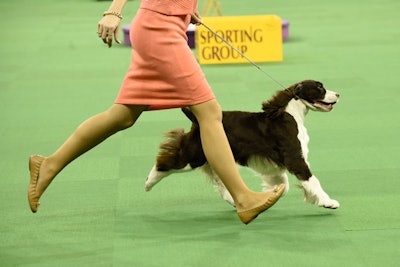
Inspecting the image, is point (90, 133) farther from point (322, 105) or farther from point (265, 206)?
point (322, 105)

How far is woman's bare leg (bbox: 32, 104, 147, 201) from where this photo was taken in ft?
12.8

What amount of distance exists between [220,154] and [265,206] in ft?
0.94

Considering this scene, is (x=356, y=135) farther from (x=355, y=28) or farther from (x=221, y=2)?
(x=221, y=2)

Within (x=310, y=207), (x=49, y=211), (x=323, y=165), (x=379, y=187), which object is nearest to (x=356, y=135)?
(x=323, y=165)

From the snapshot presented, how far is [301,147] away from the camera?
166 inches

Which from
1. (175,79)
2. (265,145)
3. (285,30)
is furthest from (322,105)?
(285,30)

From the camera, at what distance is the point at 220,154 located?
3736 mm

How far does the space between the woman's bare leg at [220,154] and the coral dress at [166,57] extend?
53 millimetres

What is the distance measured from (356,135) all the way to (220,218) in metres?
2.02

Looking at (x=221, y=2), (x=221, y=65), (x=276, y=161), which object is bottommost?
(x=221, y=2)

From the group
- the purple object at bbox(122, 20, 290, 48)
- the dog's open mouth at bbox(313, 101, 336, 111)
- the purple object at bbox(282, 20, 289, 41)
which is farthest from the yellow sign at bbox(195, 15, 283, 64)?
the dog's open mouth at bbox(313, 101, 336, 111)

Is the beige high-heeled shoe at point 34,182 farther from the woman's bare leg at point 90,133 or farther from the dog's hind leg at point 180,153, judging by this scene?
the dog's hind leg at point 180,153

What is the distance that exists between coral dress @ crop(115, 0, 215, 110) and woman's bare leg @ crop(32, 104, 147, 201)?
6.1 inches

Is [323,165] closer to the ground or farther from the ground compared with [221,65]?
farther from the ground
